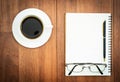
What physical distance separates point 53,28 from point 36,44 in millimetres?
255

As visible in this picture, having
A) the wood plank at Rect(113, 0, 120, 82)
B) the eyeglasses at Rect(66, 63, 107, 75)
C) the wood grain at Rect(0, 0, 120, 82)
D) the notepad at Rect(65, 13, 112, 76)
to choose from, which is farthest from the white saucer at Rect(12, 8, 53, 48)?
the wood plank at Rect(113, 0, 120, 82)

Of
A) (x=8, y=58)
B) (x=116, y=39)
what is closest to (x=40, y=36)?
(x=8, y=58)

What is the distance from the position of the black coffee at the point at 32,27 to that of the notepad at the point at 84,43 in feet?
1.04

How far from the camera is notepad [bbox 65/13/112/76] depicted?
8.27ft

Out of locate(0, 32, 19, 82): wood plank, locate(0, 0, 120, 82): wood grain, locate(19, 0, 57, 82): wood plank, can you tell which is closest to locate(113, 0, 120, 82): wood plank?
locate(0, 0, 120, 82): wood grain

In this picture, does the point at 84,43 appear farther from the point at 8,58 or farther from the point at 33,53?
the point at 8,58

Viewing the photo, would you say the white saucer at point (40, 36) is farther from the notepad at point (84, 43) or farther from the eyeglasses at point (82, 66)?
the eyeglasses at point (82, 66)

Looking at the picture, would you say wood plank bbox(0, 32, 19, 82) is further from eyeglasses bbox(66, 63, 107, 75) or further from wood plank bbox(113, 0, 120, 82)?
wood plank bbox(113, 0, 120, 82)

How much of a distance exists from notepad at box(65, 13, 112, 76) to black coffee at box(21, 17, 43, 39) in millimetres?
316

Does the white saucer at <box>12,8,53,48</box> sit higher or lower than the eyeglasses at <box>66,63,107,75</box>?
higher

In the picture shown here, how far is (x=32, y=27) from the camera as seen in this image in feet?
8.54

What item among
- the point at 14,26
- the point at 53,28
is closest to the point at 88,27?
the point at 53,28

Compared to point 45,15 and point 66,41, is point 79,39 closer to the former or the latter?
point 66,41

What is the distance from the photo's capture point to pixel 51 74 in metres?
2.54
